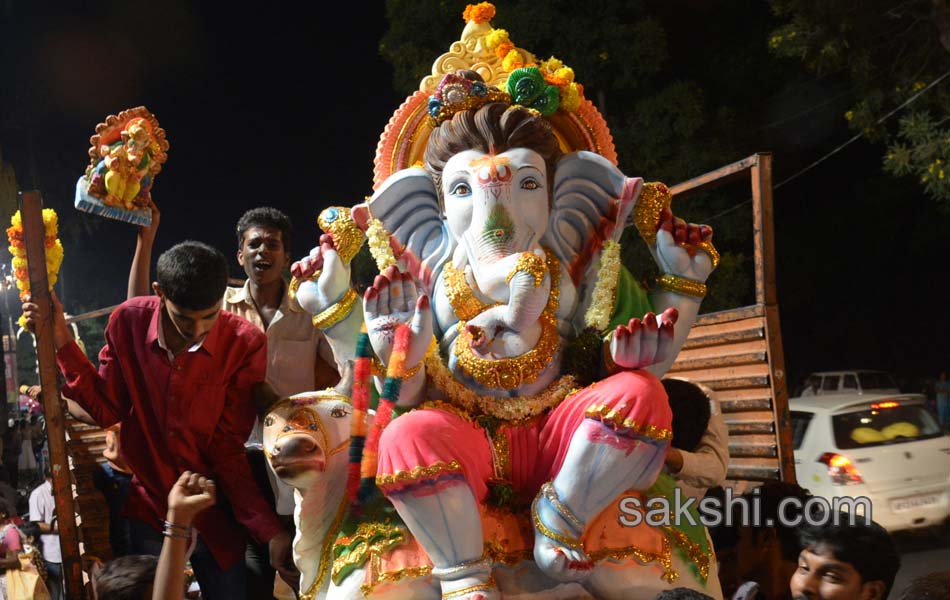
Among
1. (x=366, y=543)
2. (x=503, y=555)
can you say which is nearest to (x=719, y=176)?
(x=503, y=555)

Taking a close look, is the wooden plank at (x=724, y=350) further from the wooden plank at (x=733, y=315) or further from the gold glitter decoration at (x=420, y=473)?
the gold glitter decoration at (x=420, y=473)

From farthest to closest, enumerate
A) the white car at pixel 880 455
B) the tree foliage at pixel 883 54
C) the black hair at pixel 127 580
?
the tree foliage at pixel 883 54 < the white car at pixel 880 455 < the black hair at pixel 127 580

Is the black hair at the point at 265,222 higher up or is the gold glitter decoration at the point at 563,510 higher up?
the black hair at the point at 265,222

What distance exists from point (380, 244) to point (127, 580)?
1.30m

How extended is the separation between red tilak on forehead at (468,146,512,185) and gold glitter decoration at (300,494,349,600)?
109 cm

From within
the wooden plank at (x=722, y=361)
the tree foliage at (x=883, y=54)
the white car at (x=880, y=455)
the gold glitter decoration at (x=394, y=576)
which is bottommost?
the white car at (x=880, y=455)

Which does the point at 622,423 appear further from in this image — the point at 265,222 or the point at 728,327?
the point at 265,222

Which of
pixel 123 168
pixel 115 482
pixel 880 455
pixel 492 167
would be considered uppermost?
pixel 123 168

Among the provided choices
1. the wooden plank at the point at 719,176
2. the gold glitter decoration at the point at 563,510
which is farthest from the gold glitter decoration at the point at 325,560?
the wooden plank at the point at 719,176

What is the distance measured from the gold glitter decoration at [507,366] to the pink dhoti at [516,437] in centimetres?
12

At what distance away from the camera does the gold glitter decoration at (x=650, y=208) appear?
3287mm

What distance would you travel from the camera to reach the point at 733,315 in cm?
421

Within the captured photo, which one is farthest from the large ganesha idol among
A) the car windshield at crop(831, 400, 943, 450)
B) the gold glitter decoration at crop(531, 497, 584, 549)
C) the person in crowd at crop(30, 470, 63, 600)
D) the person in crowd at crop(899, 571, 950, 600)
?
the car windshield at crop(831, 400, 943, 450)

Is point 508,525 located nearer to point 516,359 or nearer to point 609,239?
point 516,359
